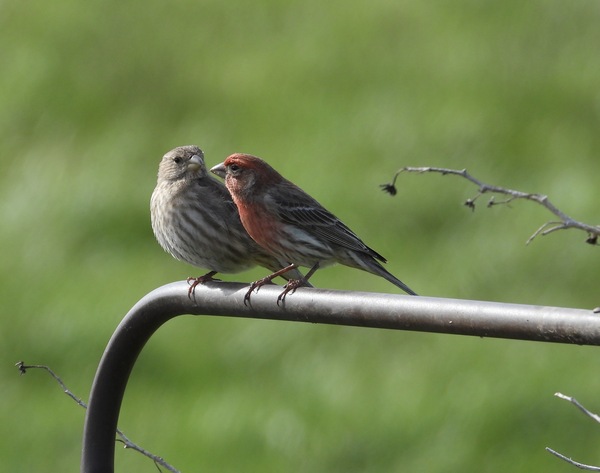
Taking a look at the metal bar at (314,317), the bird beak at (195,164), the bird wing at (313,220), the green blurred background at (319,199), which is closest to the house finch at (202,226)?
the bird beak at (195,164)

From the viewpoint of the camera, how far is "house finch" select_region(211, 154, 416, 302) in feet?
19.0

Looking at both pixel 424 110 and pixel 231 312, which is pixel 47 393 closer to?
pixel 424 110

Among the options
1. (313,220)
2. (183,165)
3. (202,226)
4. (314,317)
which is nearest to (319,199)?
(183,165)

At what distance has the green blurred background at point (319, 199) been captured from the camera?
778 cm

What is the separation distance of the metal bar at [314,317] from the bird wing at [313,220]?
1467 millimetres

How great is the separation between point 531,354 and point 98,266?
320 cm

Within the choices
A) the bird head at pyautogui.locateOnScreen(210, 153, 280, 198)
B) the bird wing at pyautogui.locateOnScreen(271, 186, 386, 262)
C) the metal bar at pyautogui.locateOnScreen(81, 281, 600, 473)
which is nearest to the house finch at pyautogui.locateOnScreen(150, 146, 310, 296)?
the bird wing at pyautogui.locateOnScreen(271, 186, 386, 262)

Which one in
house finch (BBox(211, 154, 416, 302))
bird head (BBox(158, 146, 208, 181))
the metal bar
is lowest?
the metal bar

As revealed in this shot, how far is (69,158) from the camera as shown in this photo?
35.4 ft

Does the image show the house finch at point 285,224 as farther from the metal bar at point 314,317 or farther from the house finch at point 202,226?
the metal bar at point 314,317

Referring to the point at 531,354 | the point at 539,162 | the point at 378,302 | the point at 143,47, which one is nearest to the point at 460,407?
the point at 531,354

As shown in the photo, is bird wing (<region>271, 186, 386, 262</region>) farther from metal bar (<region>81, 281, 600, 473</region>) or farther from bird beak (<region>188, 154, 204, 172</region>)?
metal bar (<region>81, 281, 600, 473</region>)

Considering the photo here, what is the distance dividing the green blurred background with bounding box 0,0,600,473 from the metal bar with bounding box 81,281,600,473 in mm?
3556

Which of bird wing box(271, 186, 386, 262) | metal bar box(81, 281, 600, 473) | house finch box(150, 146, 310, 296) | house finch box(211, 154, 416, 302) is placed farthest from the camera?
house finch box(150, 146, 310, 296)
